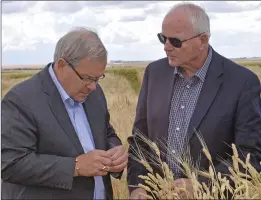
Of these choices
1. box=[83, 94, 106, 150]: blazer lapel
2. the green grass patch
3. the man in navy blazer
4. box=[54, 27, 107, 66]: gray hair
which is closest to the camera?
box=[54, 27, 107, 66]: gray hair

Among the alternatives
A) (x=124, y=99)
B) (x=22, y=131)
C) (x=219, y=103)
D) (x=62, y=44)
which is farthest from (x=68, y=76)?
(x=124, y=99)

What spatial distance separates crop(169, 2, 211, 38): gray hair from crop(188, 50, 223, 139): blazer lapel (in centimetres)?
21

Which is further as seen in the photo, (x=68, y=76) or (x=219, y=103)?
(x=219, y=103)

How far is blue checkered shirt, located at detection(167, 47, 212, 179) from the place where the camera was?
332cm

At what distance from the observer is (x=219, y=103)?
3.29m

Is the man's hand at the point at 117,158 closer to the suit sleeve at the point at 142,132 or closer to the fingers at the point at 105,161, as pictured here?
the fingers at the point at 105,161

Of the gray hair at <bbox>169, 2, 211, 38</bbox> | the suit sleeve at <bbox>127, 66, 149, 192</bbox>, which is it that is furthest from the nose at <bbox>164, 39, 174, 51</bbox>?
the suit sleeve at <bbox>127, 66, 149, 192</bbox>

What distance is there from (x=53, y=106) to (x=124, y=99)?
409 centimetres

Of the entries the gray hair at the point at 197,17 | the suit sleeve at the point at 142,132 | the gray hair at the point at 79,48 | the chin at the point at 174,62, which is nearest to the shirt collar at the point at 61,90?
the gray hair at the point at 79,48

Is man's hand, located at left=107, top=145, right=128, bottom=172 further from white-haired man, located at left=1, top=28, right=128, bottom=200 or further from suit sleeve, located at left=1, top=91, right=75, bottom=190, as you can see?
suit sleeve, located at left=1, top=91, right=75, bottom=190

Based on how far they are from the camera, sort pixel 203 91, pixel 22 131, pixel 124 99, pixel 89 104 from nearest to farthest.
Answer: pixel 22 131 → pixel 89 104 → pixel 203 91 → pixel 124 99

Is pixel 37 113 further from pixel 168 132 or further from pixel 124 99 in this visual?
pixel 124 99

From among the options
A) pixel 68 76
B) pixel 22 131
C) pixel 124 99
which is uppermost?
pixel 68 76

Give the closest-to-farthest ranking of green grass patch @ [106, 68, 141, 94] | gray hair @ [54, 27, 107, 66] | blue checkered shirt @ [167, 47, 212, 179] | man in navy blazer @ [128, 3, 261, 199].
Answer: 1. gray hair @ [54, 27, 107, 66]
2. man in navy blazer @ [128, 3, 261, 199]
3. blue checkered shirt @ [167, 47, 212, 179]
4. green grass patch @ [106, 68, 141, 94]
